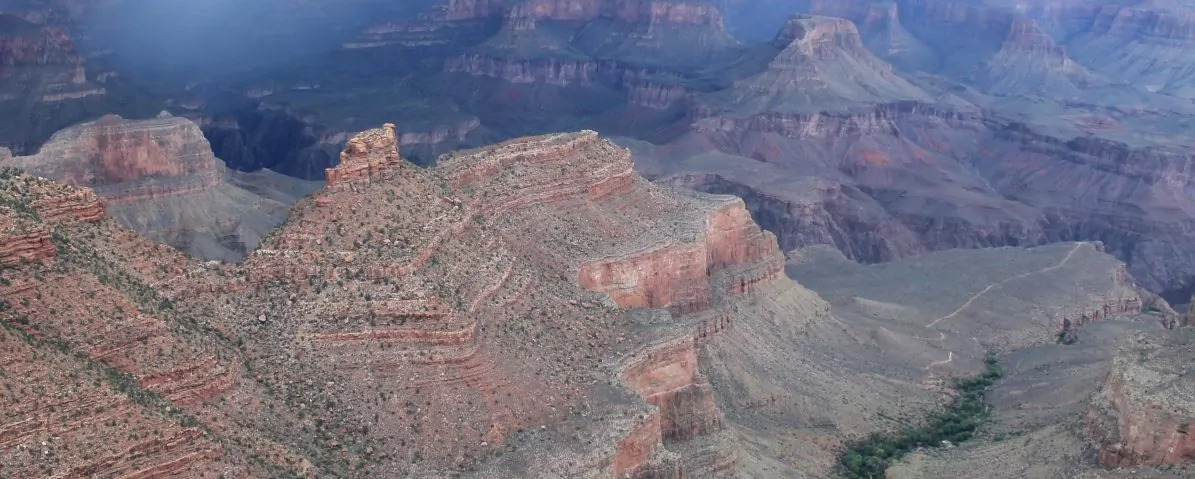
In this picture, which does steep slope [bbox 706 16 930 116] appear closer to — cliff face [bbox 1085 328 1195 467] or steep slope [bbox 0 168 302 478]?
cliff face [bbox 1085 328 1195 467]

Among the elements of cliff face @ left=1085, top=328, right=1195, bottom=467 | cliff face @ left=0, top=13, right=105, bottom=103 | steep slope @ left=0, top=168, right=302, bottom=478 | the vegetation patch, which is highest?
steep slope @ left=0, top=168, right=302, bottom=478

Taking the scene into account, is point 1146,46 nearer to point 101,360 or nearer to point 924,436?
point 924,436

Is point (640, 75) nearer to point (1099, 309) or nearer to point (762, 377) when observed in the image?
point (1099, 309)

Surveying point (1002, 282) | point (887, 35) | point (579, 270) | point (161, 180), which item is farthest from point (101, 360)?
point (887, 35)

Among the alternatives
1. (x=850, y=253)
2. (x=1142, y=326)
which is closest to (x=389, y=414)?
(x=1142, y=326)

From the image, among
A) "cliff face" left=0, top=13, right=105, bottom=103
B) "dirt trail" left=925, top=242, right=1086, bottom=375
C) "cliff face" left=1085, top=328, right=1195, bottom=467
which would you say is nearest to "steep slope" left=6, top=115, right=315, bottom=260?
"cliff face" left=0, top=13, right=105, bottom=103
